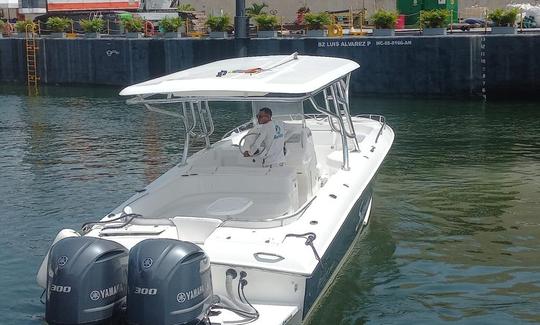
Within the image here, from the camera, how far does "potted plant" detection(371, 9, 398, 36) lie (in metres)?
30.5

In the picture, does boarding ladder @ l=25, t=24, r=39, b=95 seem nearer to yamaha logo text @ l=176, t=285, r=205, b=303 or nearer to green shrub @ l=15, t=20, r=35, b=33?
green shrub @ l=15, t=20, r=35, b=33

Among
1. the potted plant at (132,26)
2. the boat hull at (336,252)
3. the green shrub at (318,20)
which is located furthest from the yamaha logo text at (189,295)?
the potted plant at (132,26)

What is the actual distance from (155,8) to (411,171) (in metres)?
35.3

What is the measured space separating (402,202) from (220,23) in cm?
2234

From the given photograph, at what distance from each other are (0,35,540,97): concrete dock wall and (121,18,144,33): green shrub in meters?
2.07

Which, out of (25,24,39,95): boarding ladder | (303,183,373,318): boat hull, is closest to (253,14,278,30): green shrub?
(25,24,39,95): boarding ladder

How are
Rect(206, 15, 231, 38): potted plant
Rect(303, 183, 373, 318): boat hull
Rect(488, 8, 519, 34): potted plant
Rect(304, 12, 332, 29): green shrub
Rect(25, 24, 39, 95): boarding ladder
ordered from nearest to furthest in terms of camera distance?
Rect(303, 183, 373, 318): boat hull
Rect(488, 8, 519, 34): potted plant
Rect(304, 12, 332, 29): green shrub
Rect(206, 15, 231, 38): potted plant
Rect(25, 24, 39, 95): boarding ladder

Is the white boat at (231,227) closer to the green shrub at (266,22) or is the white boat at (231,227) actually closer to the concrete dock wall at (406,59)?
the concrete dock wall at (406,59)

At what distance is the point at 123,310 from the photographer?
6895 mm

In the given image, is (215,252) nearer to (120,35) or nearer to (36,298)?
(36,298)

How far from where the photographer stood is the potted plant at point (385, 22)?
30.5m

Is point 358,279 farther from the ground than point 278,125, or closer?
closer

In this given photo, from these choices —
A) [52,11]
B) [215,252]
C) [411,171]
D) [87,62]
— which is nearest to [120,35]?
[87,62]

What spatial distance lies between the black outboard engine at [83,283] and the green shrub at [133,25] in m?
31.8
